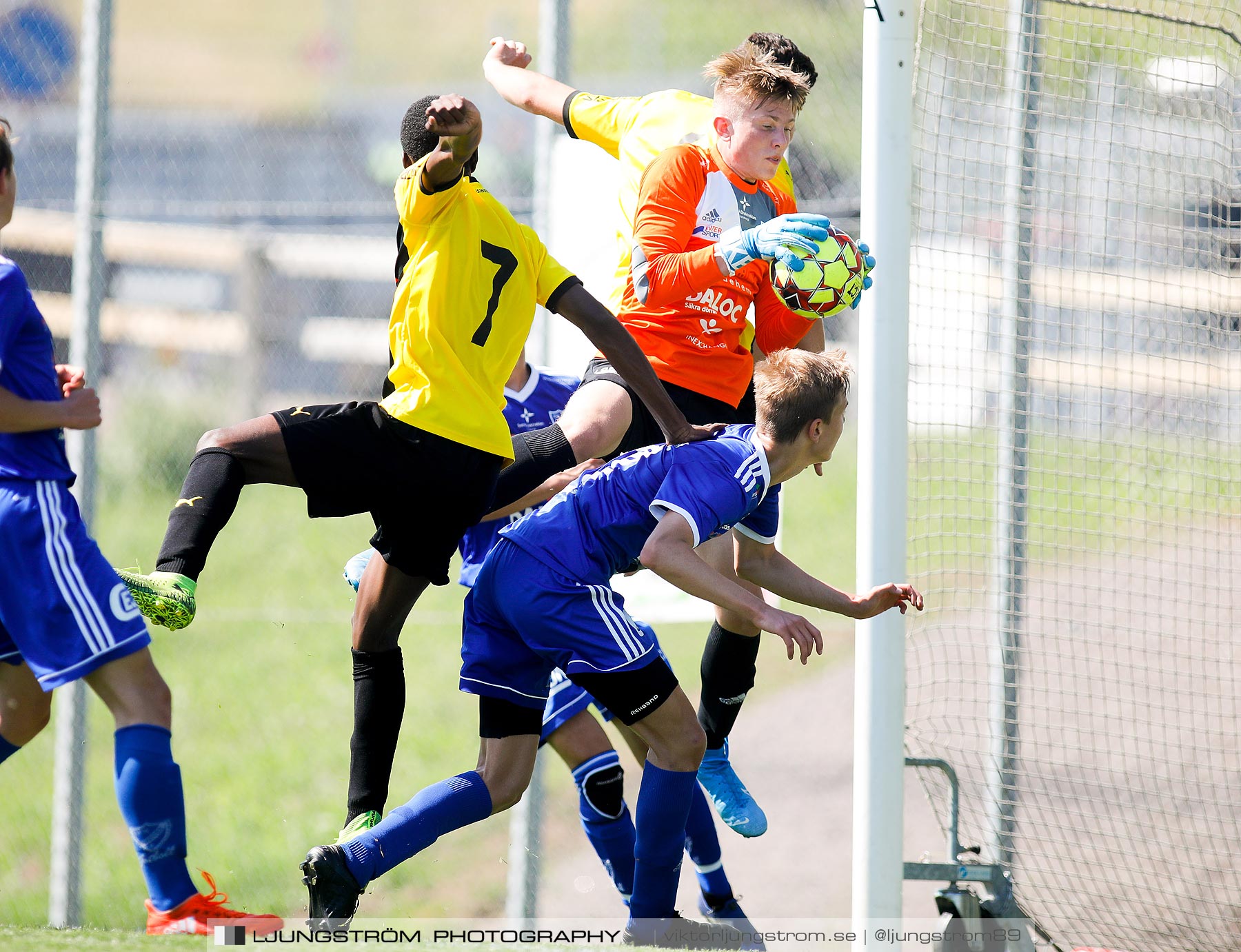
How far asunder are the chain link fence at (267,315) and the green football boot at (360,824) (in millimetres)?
2317

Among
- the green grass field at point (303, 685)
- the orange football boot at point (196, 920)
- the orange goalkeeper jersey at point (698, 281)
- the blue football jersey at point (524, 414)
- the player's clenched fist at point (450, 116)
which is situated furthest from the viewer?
the green grass field at point (303, 685)

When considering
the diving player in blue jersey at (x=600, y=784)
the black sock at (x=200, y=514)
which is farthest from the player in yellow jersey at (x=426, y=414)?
the diving player in blue jersey at (x=600, y=784)

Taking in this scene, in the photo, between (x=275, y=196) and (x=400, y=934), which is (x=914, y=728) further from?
(x=275, y=196)

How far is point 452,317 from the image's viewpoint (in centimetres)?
348

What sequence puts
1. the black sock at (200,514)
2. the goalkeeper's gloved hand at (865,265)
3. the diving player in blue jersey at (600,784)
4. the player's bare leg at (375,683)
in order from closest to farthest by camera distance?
the black sock at (200,514) < the goalkeeper's gloved hand at (865,265) < the player's bare leg at (375,683) < the diving player in blue jersey at (600,784)

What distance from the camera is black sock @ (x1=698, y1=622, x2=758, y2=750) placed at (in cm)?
436

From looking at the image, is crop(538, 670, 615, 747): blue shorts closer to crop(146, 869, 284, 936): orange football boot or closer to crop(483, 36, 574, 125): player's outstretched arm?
crop(146, 869, 284, 936): orange football boot

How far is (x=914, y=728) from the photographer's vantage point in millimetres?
4465

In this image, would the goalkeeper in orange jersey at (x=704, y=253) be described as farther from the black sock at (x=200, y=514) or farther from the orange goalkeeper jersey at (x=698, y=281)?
the black sock at (x=200, y=514)

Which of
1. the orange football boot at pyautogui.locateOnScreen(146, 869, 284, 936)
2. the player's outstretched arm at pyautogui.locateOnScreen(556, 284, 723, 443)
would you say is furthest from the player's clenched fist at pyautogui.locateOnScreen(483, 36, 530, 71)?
the orange football boot at pyautogui.locateOnScreen(146, 869, 284, 936)

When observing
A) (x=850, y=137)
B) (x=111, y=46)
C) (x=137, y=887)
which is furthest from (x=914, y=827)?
(x=111, y=46)

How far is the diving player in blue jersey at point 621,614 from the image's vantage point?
3.34 m

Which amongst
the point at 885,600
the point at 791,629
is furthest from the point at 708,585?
the point at 885,600

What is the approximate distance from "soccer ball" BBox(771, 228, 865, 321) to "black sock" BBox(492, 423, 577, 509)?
0.80 meters
